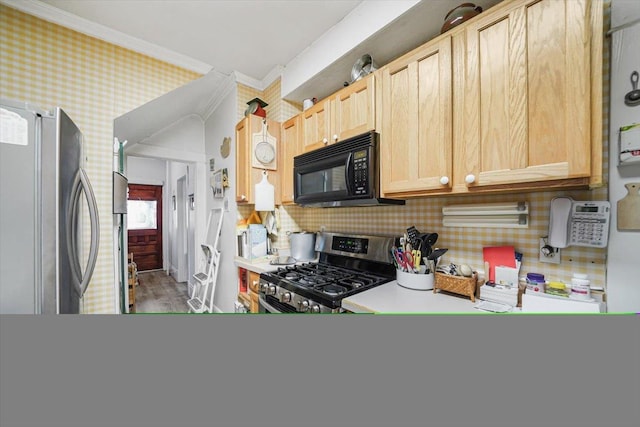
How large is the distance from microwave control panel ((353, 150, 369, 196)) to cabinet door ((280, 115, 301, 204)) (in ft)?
2.26

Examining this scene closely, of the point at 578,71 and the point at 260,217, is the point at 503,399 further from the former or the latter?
the point at 260,217

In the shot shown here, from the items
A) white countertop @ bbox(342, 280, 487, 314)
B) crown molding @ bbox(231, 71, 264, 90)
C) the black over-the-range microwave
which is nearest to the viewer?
white countertop @ bbox(342, 280, 487, 314)

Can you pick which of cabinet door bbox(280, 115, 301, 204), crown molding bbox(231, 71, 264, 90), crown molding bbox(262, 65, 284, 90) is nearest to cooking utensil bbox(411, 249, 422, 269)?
cabinet door bbox(280, 115, 301, 204)

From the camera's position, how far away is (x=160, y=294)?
3.67 metres

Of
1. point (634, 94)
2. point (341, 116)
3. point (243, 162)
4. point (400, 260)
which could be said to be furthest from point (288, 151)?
point (634, 94)

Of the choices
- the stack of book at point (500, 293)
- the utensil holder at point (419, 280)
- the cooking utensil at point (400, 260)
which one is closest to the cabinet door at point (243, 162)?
the cooking utensil at point (400, 260)

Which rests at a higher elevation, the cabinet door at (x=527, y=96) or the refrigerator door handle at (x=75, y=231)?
the cabinet door at (x=527, y=96)

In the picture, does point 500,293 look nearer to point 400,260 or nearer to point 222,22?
point 400,260

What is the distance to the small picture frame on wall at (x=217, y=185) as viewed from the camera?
8.75 ft

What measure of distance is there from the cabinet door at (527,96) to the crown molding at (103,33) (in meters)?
2.18

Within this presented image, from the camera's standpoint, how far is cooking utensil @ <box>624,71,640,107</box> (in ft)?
2.82

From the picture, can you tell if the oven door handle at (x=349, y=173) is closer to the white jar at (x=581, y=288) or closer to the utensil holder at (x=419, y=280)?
the utensil holder at (x=419, y=280)

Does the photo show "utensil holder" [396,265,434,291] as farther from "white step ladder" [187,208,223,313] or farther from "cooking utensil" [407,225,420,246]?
"white step ladder" [187,208,223,313]

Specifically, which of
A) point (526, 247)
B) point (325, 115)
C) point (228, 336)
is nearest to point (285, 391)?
point (228, 336)
